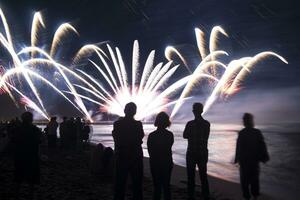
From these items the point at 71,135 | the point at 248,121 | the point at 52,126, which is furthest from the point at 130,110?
the point at 52,126

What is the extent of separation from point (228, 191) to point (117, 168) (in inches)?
219

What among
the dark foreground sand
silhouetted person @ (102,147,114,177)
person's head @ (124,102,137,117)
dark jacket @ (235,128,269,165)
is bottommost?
the dark foreground sand

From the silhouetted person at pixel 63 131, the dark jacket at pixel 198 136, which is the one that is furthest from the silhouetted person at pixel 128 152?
the silhouetted person at pixel 63 131

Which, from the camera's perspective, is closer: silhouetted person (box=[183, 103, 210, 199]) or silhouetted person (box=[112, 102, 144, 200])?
silhouetted person (box=[112, 102, 144, 200])

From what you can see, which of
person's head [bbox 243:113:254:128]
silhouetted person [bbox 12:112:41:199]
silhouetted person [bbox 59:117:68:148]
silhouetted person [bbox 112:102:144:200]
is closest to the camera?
silhouetted person [bbox 112:102:144:200]

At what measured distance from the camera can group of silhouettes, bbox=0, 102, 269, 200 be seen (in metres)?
7.31

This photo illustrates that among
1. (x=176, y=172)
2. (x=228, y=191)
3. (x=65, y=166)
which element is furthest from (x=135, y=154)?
(x=176, y=172)

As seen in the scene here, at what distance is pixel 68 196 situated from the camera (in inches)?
359

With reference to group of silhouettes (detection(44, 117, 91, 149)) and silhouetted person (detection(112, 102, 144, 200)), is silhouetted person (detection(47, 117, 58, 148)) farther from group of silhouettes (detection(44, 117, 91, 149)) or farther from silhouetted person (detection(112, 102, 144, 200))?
silhouetted person (detection(112, 102, 144, 200))

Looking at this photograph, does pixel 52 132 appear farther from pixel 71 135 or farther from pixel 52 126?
pixel 71 135

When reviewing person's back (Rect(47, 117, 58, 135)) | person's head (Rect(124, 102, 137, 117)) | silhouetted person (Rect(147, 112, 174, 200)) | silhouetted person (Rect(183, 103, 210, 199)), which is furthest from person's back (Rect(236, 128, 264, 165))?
person's back (Rect(47, 117, 58, 135))

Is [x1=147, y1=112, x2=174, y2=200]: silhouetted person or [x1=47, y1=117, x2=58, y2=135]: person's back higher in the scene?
[x1=47, y1=117, x2=58, y2=135]: person's back

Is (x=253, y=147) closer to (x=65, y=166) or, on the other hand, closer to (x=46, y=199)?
(x=46, y=199)

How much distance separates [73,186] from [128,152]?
3.91 meters
